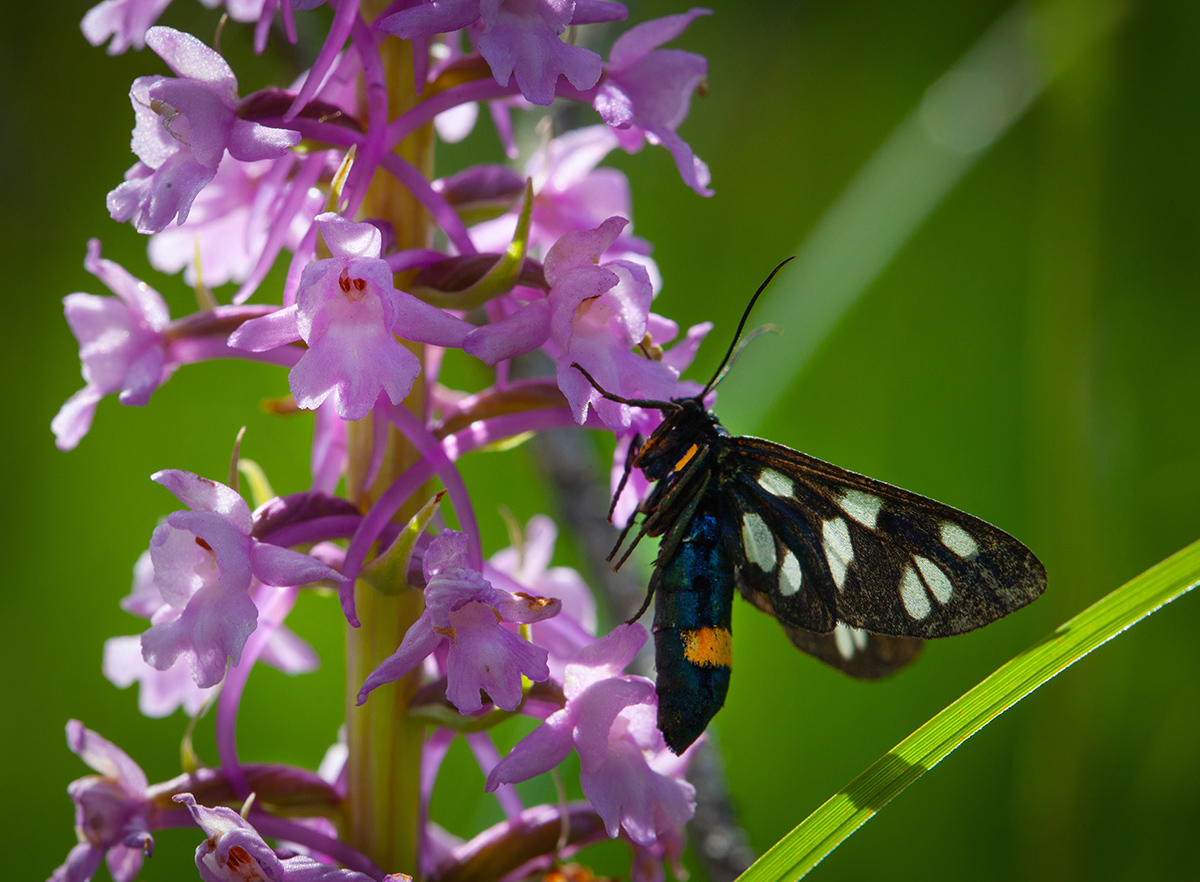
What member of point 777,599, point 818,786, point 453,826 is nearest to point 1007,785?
point 818,786

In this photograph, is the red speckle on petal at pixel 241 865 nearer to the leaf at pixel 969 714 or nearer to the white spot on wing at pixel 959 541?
the leaf at pixel 969 714

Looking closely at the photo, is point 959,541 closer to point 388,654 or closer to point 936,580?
point 936,580

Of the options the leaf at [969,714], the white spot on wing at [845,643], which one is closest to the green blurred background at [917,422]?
the white spot on wing at [845,643]

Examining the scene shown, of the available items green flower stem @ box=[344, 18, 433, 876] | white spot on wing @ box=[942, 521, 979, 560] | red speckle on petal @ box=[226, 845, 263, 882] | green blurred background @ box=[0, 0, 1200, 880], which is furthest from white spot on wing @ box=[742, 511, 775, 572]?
green blurred background @ box=[0, 0, 1200, 880]

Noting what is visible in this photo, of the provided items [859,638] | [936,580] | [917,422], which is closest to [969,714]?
[936,580]

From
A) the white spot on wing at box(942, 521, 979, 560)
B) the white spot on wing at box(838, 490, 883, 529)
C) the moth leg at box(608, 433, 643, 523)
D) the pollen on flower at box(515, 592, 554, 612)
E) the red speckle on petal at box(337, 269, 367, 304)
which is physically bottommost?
the white spot on wing at box(942, 521, 979, 560)

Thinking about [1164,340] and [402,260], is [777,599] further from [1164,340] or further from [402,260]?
[1164,340]

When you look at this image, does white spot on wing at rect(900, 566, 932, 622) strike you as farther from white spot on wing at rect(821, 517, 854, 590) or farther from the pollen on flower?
the pollen on flower

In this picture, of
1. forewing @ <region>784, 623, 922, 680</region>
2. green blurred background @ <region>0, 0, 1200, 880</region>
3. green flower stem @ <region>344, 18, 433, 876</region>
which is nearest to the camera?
green flower stem @ <region>344, 18, 433, 876</region>

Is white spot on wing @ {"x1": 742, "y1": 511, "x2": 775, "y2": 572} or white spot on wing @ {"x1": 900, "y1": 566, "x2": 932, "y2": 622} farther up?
white spot on wing @ {"x1": 742, "y1": 511, "x2": 775, "y2": 572}
